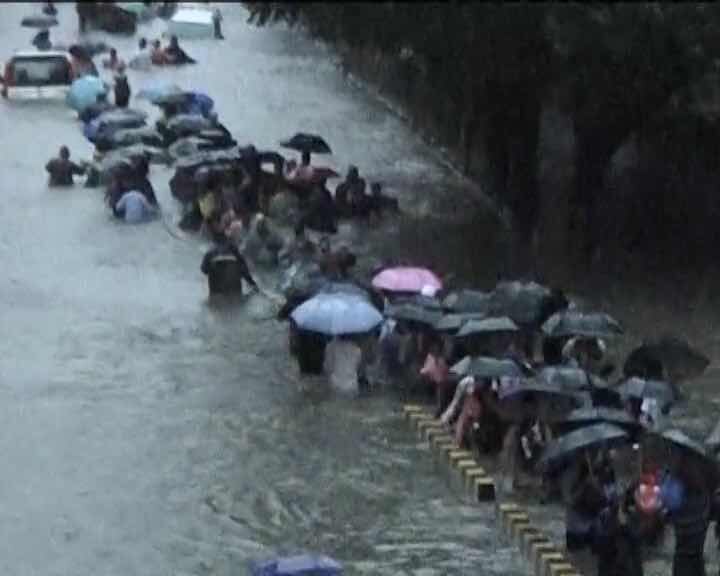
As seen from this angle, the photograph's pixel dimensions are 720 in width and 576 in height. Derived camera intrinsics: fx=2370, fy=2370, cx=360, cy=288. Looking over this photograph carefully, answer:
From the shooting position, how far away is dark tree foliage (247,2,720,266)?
2606 cm

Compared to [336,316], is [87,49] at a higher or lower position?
lower

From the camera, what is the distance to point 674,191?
33031 mm

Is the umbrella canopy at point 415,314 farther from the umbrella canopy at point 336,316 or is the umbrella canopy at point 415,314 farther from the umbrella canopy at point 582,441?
the umbrella canopy at point 582,441

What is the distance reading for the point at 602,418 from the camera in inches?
738

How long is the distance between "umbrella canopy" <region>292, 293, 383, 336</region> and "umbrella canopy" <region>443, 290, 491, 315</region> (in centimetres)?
76

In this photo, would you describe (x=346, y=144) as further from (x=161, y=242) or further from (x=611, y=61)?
(x=611, y=61)

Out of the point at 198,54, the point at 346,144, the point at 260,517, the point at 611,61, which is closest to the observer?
the point at 260,517

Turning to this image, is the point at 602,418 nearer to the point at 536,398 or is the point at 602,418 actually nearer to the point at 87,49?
the point at 536,398

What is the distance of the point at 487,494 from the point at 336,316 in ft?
13.2

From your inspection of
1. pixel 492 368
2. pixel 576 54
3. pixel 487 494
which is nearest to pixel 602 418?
pixel 487 494

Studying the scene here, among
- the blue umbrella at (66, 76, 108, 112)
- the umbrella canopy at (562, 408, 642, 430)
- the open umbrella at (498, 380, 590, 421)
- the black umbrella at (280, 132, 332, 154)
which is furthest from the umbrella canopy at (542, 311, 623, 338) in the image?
the blue umbrella at (66, 76, 108, 112)

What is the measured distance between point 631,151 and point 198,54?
28.1 metres

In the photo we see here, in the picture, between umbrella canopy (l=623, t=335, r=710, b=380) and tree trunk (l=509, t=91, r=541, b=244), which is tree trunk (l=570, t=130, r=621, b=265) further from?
umbrella canopy (l=623, t=335, r=710, b=380)

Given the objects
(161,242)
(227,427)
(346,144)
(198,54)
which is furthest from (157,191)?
(198,54)
